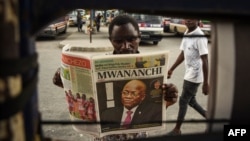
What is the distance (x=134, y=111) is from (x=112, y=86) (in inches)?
8.9

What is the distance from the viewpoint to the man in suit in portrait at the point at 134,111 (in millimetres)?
1722

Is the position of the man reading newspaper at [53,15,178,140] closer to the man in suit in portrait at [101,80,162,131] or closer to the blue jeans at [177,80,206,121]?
the man in suit in portrait at [101,80,162,131]

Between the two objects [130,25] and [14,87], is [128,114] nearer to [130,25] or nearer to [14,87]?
[130,25]

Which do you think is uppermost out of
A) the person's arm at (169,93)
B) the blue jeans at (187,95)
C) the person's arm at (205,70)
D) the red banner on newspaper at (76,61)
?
the red banner on newspaper at (76,61)

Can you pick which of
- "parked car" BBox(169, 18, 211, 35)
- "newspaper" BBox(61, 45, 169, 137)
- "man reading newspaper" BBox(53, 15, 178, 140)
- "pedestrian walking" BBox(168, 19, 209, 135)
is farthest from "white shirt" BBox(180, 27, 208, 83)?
"newspaper" BBox(61, 45, 169, 137)

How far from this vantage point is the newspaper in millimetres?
1664

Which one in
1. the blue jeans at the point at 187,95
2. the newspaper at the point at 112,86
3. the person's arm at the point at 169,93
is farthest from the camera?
the blue jeans at the point at 187,95

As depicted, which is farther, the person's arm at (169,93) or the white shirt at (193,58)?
the white shirt at (193,58)

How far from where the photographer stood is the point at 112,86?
170 centimetres

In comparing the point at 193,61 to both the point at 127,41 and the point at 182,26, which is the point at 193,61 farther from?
the point at 182,26

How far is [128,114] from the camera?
5.92 feet

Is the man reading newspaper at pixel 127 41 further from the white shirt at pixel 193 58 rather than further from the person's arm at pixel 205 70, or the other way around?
the white shirt at pixel 193 58

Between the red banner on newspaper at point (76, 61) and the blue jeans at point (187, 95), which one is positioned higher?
the red banner on newspaper at point (76, 61)

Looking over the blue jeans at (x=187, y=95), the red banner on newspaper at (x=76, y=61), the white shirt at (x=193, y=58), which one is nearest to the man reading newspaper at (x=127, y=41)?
the red banner on newspaper at (x=76, y=61)
